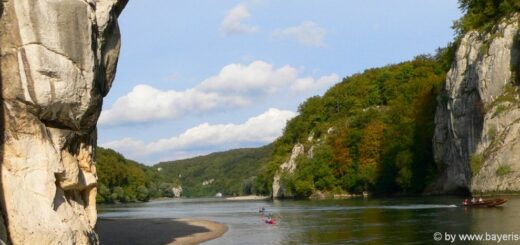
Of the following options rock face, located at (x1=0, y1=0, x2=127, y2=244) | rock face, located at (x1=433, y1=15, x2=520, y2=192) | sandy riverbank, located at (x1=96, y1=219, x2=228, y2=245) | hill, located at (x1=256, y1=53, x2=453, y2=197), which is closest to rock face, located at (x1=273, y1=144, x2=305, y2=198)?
hill, located at (x1=256, y1=53, x2=453, y2=197)

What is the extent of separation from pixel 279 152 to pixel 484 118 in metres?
98.1

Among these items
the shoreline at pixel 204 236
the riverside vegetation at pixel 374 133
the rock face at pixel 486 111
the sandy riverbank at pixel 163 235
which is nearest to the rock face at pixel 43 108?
the sandy riverbank at pixel 163 235

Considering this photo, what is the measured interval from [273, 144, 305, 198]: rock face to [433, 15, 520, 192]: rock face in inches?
2582

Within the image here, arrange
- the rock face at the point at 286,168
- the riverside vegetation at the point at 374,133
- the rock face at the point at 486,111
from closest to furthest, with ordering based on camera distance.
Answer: the rock face at the point at 486,111 → the riverside vegetation at the point at 374,133 → the rock face at the point at 286,168

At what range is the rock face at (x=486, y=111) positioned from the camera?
74500mm

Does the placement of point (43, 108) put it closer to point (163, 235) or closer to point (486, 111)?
point (163, 235)

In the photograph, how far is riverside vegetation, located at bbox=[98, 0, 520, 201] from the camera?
104431mm

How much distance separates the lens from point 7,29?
73.0 feet

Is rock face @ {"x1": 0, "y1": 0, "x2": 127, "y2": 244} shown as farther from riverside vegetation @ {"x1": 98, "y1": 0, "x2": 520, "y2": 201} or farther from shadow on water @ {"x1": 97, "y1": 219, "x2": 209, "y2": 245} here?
riverside vegetation @ {"x1": 98, "y1": 0, "x2": 520, "y2": 201}

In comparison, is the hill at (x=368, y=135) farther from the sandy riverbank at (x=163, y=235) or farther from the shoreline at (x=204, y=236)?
the sandy riverbank at (x=163, y=235)

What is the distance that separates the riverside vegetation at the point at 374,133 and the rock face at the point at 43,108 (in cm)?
6217

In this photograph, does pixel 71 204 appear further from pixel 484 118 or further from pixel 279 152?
pixel 279 152

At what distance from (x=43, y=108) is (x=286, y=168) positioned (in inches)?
5463

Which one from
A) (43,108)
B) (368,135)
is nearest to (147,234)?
(43,108)
